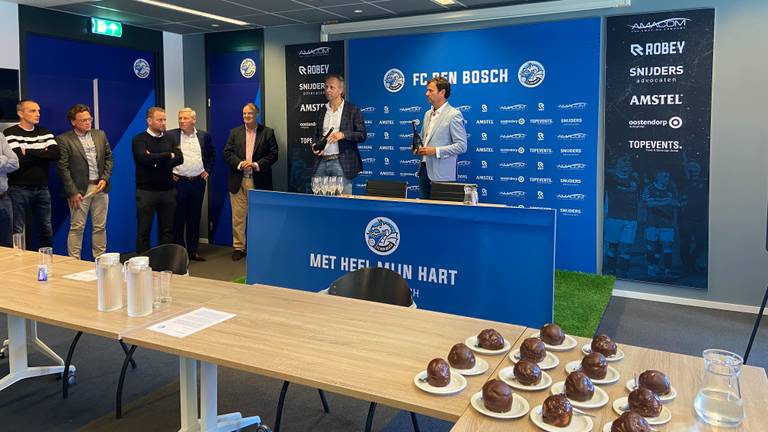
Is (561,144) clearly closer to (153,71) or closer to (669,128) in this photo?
(669,128)

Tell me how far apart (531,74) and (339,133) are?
6.41 ft

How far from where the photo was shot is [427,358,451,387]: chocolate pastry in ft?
5.39

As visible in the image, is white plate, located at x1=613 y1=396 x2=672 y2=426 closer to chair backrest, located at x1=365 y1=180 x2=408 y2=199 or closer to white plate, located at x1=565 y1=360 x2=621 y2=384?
white plate, located at x1=565 y1=360 x2=621 y2=384

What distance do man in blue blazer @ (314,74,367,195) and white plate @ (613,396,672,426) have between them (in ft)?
14.2

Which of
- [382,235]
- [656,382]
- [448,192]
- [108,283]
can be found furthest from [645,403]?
[448,192]

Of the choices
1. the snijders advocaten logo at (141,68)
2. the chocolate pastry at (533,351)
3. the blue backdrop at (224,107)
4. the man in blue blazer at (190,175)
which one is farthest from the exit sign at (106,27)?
the chocolate pastry at (533,351)

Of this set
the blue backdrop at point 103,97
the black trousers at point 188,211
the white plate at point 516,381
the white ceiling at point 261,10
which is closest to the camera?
the white plate at point 516,381

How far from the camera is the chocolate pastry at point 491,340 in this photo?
1.92 metres

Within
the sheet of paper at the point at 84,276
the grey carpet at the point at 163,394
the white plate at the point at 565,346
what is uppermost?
the sheet of paper at the point at 84,276

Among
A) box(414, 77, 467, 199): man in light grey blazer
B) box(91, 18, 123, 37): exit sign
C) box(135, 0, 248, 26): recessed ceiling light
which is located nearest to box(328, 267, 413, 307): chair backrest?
box(414, 77, 467, 199): man in light grey blazer

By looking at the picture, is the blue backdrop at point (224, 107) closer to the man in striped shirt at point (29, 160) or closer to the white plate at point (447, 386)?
the man in striped shirt at point (29, 160)

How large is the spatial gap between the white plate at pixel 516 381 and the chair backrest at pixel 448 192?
8.23 feet

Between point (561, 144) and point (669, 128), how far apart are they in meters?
0.95

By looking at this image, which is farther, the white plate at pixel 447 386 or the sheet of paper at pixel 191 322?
the sheet of paper at pixel 191 322
